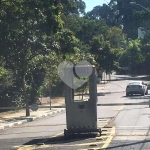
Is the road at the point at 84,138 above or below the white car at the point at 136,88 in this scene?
below

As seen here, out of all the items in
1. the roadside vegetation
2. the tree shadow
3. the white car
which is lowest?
the tree shadow

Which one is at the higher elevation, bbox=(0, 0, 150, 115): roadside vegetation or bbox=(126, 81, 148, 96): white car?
bbox=(0, 0, 150, 115): roadside vegetation

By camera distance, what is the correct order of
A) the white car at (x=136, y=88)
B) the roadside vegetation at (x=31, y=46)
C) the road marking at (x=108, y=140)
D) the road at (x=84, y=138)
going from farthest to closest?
1. the white car at (x=136, y=88)
2. the roadside vegetation at (x=31, y=46)
3. the road at (x=84, y=138)
4. the road marking at (x=108, y=140)

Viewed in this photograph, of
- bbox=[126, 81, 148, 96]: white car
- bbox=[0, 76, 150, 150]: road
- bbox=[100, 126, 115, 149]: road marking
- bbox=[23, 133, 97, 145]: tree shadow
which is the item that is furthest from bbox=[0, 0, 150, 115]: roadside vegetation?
bbox=[100, 126, 115, 149]: road marking

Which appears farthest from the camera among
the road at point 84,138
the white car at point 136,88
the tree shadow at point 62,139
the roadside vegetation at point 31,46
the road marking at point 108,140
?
the white car at point 136,88

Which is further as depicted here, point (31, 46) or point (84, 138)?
point (31, 46)

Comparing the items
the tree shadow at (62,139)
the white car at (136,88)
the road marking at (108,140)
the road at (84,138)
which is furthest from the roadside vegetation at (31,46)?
the road marking at (108,140)

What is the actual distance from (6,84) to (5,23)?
674cm

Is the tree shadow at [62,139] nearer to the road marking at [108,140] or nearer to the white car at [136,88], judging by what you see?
the road marking at [108,140]

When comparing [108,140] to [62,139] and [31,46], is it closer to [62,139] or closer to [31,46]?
[62,139]

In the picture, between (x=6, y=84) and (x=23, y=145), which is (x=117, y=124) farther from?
(x=6, y=84)

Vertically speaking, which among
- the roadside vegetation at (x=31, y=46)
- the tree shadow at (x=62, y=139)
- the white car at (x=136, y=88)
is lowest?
the tree shadow at (x=62, y=139)

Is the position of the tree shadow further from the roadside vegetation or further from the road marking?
the roadside vegetation

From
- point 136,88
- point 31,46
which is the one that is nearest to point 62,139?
point 31,46
